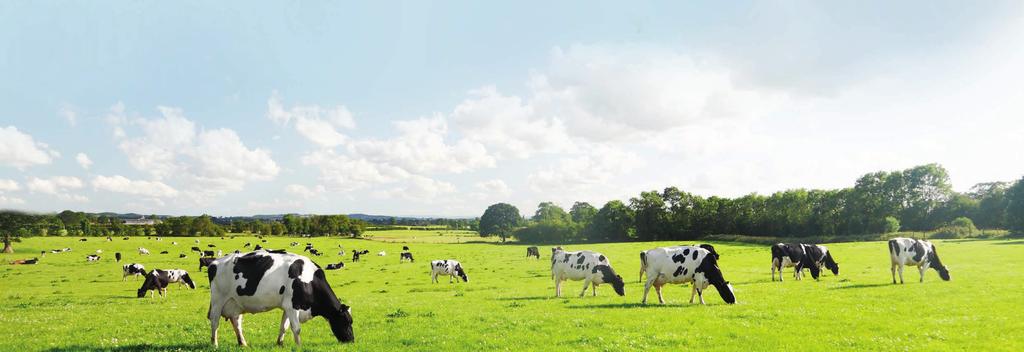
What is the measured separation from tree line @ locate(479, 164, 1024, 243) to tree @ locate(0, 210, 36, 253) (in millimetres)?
91039

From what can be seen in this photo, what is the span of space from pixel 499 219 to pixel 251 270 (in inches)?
5327

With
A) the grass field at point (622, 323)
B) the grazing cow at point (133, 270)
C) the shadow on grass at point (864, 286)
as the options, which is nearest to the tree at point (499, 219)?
the grazing cow at point (133, 270)

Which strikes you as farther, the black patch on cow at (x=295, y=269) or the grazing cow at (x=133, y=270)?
the grazing cow at (x=133, y=270)

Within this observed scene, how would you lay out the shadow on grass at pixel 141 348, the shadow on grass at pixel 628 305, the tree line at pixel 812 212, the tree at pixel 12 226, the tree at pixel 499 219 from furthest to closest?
the tree at pixel 499 219 → the tree line at pixel 812 212 → the tree at pixel 12 226 → the shadow on grass at pixel 628 305 → the shadow on grass at pixel 141 348

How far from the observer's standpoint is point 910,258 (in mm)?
26984

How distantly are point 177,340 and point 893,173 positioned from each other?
115 metres

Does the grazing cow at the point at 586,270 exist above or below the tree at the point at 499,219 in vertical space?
below

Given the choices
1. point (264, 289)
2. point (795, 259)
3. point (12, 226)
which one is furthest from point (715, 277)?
point (12, 226)

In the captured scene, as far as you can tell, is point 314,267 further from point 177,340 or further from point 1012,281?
point 1012,281

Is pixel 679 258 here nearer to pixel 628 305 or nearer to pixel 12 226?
pixel 628 305

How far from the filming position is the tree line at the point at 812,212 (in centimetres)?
9419

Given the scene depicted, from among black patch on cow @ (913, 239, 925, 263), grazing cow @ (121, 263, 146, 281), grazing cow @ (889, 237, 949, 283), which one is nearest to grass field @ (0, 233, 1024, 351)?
grazing cow @ (889, 237, 949, 283)

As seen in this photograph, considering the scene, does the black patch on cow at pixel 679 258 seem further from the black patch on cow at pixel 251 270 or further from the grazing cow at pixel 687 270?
the black patch on cow at pixel 251 270

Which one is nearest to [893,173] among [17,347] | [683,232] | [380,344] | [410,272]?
[683,232]
